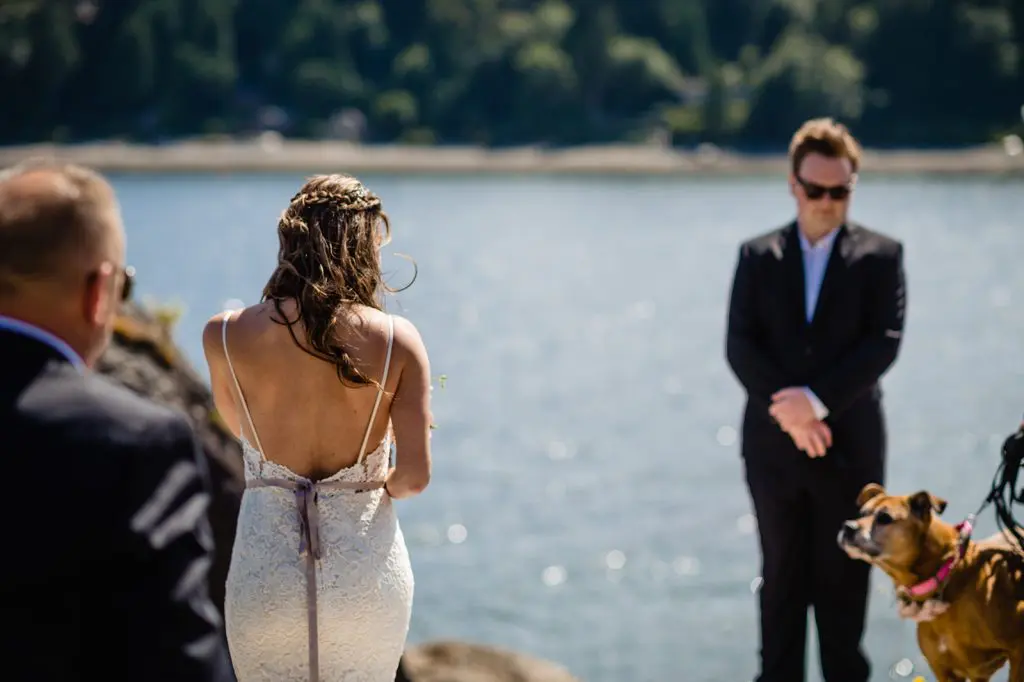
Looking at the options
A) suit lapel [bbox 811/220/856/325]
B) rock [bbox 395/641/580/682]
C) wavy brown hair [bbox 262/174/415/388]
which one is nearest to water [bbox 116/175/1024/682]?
wavy brown hair [bbox 262/174/415/388]

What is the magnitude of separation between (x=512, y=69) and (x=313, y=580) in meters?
127

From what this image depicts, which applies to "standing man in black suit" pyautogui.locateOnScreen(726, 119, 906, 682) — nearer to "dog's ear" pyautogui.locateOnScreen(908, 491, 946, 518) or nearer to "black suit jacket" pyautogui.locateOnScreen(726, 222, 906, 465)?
"black suit jacket" pyautogui.locateOnScreen(726, 222, 906, 465)

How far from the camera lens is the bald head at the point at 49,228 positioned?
2.59 m

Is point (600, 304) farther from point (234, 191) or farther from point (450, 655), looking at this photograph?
point (234, 191)

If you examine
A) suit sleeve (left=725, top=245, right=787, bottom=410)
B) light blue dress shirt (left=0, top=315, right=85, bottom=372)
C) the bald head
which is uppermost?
the bald head

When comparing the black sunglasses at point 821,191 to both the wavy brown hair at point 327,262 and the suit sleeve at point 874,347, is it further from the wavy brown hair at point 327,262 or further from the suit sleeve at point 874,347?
the wavy brown hair at point 327,262

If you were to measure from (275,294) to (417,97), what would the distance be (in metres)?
125

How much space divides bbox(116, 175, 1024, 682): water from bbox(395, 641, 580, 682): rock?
2.66m

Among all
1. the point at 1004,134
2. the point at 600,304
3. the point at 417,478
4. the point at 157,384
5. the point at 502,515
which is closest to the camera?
the point at 417,478

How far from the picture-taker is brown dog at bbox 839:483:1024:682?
4465mm

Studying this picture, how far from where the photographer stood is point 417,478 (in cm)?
400

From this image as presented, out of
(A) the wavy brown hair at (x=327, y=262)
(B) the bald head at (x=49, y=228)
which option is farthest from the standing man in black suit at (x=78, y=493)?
(A) the wavy brown hair at (x=327, y=262)

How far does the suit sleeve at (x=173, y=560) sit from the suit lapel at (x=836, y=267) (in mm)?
3732

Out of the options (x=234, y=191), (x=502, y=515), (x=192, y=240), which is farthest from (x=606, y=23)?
(x=502, y=515)
